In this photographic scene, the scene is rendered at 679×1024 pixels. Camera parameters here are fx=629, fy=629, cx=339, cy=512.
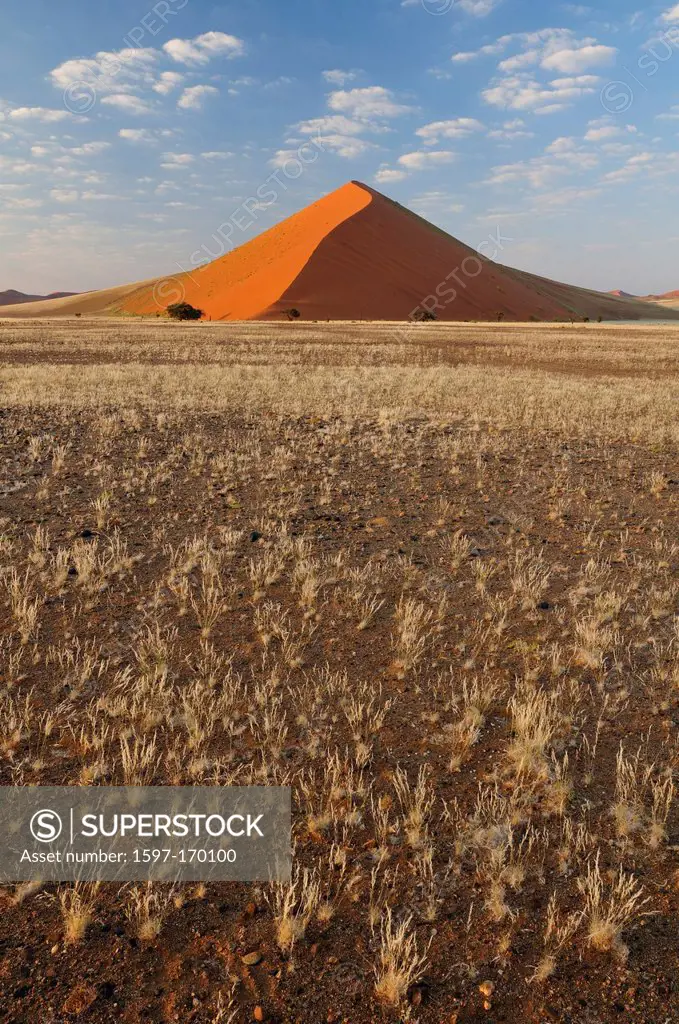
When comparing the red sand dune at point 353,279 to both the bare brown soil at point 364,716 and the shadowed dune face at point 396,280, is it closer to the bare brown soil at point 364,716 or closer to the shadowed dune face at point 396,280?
the shadowed dune face at point 396,280

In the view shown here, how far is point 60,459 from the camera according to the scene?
35.5ft

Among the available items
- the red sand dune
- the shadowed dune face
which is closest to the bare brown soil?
the red sand dune

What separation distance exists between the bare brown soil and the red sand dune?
308 ft

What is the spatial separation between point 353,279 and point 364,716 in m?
113

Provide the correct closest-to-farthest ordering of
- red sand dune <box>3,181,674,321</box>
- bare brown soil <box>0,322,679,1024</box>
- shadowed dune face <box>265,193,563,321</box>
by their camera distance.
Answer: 1. bare brown soil <box>0,322,679,1024</box>
2. shadowed dune face <box>265,193,563,321</box>
3. red sand dune <box>3,181,674,321</box>

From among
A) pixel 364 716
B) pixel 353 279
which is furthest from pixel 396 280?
pixel 364 716

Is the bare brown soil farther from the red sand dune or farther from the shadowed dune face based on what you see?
the shadowed dune face

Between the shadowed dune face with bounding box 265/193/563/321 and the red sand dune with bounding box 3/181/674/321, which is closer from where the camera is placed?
the shadowed dune face with bounding box 265/193/563/321

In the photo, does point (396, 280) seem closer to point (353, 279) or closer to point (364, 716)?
point (353, 279)

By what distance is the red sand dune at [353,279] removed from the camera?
10462 cm

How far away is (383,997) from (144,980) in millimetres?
1033

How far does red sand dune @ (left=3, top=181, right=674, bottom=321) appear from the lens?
4119 inches

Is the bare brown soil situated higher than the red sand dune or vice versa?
the red sand dune

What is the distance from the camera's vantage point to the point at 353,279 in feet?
358
